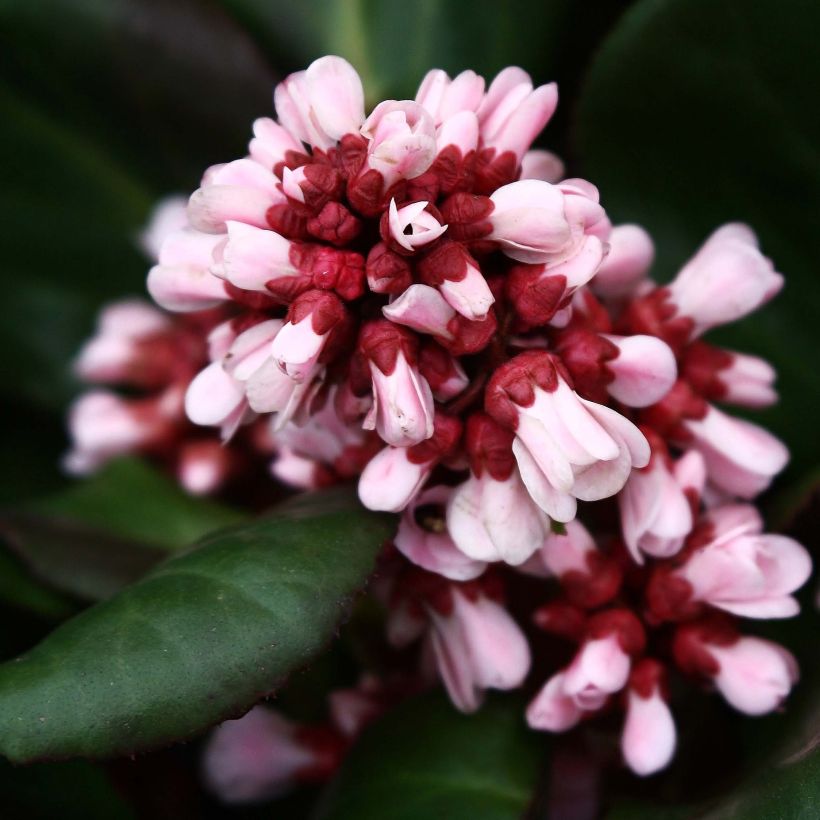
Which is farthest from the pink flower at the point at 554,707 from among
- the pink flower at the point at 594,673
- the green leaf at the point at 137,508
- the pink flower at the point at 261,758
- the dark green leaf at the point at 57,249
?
the dark green leaf at the point at 57,249

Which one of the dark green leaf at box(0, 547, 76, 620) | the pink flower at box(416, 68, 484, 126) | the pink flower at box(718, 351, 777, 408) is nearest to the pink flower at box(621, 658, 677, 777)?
the pink flower at box(718, 351, 777, 408)

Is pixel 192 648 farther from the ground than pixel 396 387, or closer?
closer

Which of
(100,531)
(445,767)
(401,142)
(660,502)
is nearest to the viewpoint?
(401,142)

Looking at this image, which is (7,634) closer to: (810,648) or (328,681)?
(328,681)

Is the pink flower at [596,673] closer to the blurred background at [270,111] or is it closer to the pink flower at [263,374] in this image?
the blurred background at [270,111]

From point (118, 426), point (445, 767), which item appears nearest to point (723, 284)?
point (445, 767)

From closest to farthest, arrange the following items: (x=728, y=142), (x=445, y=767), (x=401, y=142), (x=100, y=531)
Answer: (x=401, y=142), (x=445, y=767), (x=728, y=142), (x=100, y=531)

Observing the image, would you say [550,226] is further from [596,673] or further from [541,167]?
[596,673]
